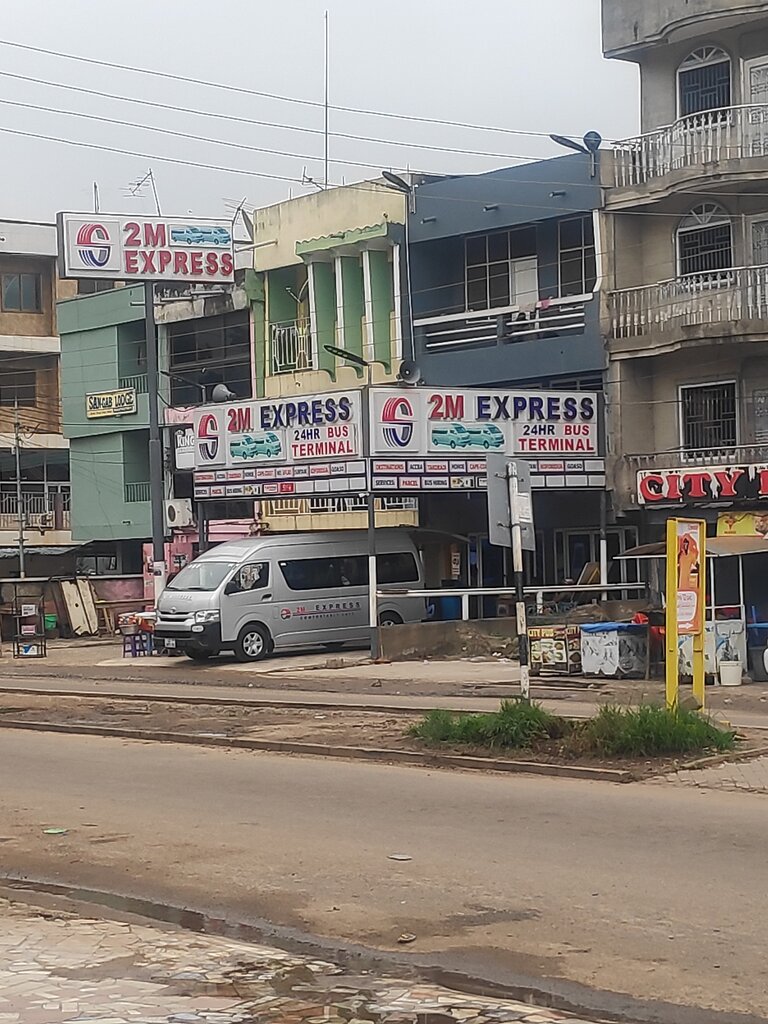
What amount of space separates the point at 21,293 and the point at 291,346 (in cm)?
2247

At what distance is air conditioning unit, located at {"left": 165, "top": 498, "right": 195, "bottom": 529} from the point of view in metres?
46.7

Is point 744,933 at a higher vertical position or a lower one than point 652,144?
lower

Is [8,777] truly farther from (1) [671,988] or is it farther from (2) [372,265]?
(2) [372,265]

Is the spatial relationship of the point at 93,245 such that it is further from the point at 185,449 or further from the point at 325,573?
the point at 325,573

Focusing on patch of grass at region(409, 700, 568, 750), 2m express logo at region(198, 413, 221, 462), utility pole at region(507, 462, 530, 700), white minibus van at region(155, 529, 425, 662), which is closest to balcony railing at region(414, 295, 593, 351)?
white minibus van at region(155, 529, 425, 662)

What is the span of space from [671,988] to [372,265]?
32391 millimetres

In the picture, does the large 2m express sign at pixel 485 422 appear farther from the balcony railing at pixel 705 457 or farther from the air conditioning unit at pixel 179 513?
the air conditioning unit at pixel 179 513

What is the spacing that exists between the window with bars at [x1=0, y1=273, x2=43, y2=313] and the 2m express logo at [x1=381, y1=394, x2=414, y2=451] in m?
33.6

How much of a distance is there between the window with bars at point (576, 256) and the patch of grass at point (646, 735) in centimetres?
2053

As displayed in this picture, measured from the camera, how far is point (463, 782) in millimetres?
14195

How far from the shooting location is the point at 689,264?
32.7m

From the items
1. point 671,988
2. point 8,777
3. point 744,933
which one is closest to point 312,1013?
point 671,988

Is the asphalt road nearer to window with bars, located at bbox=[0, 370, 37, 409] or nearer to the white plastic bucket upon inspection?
the white plastic bucket

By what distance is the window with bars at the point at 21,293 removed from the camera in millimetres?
60438
